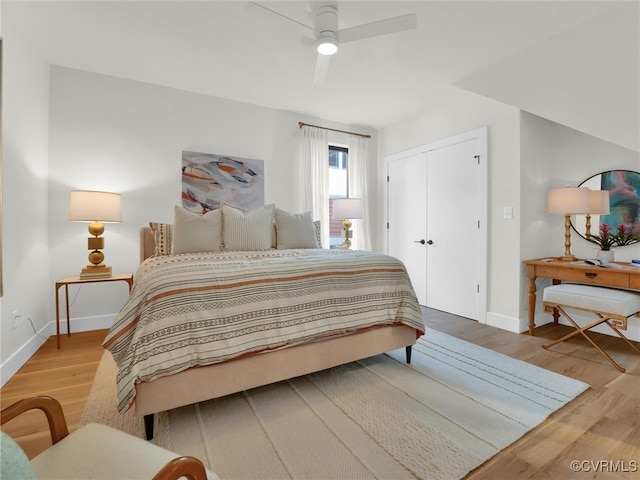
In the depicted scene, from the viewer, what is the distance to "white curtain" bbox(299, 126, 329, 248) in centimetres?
418

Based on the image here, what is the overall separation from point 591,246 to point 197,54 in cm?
422

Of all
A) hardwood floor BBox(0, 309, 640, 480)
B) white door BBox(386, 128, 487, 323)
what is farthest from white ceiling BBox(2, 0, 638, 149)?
hardwood floor BBox(0, 309, 640, 480)

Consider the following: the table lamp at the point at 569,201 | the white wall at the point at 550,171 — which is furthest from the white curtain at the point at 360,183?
the table lamp at the point at 569,201

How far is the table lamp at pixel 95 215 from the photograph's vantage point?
277 centimetres

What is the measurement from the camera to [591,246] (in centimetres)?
321

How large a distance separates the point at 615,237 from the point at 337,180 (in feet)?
10.3

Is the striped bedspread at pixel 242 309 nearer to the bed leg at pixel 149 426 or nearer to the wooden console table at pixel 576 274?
the bed leg at pixel 149 426

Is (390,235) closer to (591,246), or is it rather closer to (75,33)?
(591,246)

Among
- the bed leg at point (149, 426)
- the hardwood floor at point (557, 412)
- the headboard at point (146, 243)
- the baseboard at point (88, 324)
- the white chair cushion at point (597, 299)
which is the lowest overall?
the hardwood floor at point (557, 412)

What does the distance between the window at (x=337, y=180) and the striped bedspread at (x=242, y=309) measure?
2.30 meters

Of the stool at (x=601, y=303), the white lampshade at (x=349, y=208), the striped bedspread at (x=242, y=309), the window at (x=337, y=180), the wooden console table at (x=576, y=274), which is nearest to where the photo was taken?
the striped bedspread at (x=242, y=309)

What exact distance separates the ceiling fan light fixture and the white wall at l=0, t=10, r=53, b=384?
2.14 meters

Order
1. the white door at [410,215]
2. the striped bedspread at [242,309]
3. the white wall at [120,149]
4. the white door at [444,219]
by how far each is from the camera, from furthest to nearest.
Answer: the white door at [410,215], the white door at [444,219], the white wall at [120,149], the striped bedspread at [242,309]

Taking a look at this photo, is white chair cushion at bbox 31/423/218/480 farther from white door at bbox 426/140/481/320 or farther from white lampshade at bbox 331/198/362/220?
white door at bbox 426/140/481/320
